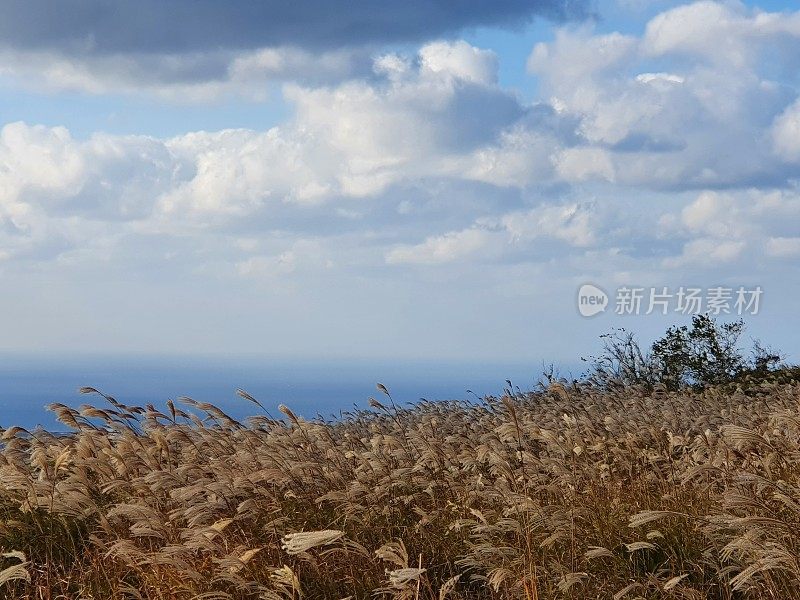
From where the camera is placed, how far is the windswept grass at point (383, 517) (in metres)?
4.92

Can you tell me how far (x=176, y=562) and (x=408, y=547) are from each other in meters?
1.62

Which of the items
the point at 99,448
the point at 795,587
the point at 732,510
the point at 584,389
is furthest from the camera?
the point at 584,389

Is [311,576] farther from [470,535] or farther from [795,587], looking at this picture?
[795,587]

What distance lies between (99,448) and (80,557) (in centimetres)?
133

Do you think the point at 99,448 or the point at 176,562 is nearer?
the point at 176,562

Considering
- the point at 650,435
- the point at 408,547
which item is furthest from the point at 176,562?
the point at 650,435

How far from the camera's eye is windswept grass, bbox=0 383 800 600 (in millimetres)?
4922

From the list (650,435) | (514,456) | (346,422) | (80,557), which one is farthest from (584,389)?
(80,557)

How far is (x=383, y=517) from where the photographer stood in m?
6.31

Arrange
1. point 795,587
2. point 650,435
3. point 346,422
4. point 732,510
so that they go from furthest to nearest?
point 346,422 → point 650,435 → point 732,510 → point 795,587

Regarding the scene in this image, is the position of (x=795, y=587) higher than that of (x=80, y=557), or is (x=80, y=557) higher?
(x=795, y=587)

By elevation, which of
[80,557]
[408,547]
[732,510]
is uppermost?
[732,510]

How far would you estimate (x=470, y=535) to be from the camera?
5785 millimetres

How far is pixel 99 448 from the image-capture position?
7559 millimetres
